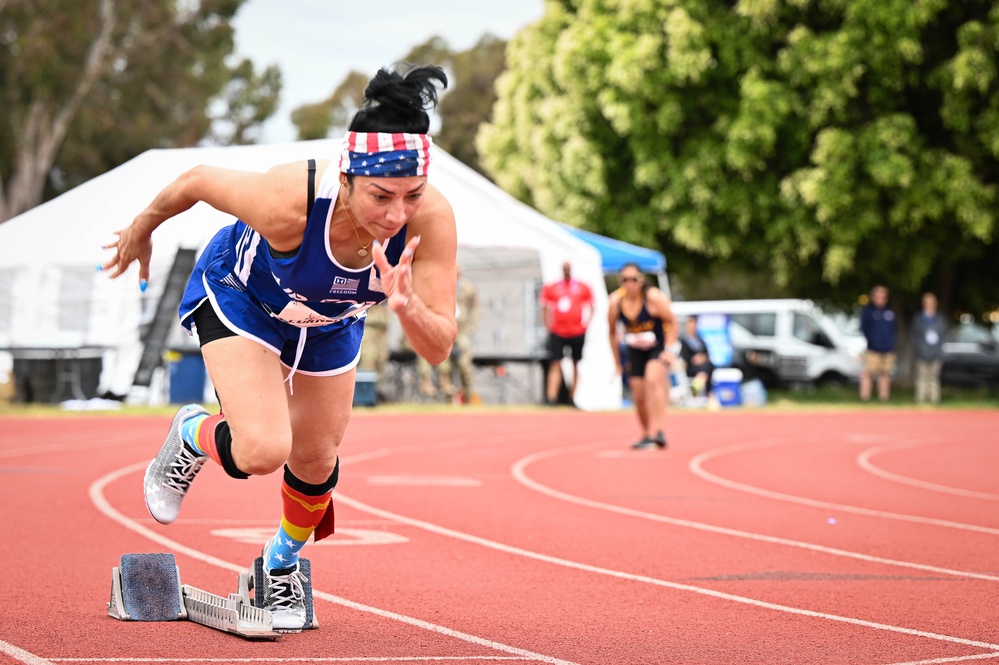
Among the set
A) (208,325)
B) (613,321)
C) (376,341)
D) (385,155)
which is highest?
(385,155)

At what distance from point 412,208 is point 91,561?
3565 mm

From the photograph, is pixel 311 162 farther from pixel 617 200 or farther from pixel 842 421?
pixel 617 200

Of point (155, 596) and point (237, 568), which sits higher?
point (155, 596)

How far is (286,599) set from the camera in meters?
5.43

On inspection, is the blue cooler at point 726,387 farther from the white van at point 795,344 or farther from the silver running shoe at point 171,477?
the silver running shoe at point 171,477

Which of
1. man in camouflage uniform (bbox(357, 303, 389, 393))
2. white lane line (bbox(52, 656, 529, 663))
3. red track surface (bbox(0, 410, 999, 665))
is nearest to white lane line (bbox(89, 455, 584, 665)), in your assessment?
red track surface (bbox(0, 410, 999, 665))

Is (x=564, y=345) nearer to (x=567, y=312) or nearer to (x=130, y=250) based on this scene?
(x=567, y=312)

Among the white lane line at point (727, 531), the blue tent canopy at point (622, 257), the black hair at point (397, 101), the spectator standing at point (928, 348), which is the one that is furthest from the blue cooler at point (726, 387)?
the black hair at point (397, 101)

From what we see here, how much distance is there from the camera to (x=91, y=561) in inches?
286

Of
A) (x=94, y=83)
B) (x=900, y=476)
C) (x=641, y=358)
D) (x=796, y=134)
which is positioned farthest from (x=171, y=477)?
(x=94, y=83)

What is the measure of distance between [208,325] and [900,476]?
9.26 meters

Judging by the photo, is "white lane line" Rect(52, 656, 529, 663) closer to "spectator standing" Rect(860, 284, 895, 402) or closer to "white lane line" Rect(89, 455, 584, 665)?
"white lane line" Rect(89, 455, 584, 665)

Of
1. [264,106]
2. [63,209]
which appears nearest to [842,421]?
[63,209]

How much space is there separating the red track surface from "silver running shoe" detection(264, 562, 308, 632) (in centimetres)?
8
